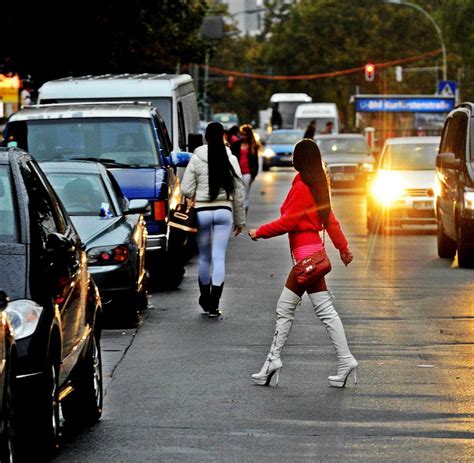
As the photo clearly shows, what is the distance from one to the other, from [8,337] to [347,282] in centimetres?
1223

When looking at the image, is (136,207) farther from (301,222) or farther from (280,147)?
(280,147)

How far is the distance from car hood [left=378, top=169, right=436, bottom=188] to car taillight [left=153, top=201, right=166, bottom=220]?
955 cm

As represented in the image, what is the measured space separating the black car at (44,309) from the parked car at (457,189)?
11418mm

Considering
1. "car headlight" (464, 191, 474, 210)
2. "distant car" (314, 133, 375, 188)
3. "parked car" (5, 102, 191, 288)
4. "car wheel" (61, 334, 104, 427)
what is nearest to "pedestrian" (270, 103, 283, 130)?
"distant car" (314, 133, 375, 188)

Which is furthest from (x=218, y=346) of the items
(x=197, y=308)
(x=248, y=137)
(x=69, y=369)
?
(x=248, y=137)

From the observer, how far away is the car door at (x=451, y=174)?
21375 millimetres

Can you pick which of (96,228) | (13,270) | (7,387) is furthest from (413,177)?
(7,387)

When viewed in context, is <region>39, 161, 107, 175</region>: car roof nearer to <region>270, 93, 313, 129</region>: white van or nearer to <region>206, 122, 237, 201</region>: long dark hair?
<region>206, 122, 237, 201</region>: long dark hair

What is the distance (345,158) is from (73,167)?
91.3 feet

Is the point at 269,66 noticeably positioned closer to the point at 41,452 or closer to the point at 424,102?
the point at 424,102

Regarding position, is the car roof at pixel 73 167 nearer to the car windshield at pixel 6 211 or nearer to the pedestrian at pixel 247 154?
the car windshield at pixel 6 211

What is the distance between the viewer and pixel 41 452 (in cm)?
800

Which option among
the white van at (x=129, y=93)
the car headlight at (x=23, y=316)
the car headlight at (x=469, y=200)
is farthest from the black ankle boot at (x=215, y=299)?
the white van at (x=129, y=93)

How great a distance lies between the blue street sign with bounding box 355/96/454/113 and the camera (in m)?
61.8
